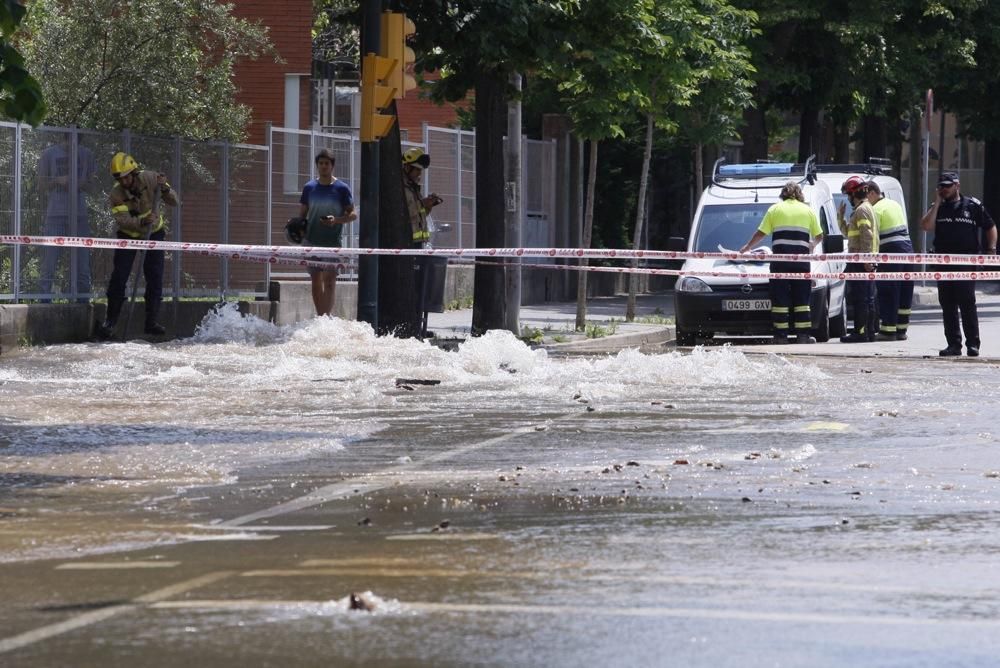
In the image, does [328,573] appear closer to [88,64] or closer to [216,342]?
[216,342]

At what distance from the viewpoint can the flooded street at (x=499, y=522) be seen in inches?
223

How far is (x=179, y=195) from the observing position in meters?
21.8

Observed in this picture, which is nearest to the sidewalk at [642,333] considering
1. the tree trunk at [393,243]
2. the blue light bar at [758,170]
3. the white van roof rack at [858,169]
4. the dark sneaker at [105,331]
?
the tree trunk at [393,243]

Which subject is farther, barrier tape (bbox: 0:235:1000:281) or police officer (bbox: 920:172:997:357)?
police officer (bbox: 920:172:997:357)

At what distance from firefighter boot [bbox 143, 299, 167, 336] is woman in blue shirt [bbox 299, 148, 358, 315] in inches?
72.8

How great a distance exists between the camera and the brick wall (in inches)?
1555

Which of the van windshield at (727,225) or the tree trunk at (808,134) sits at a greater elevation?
the tree trunk at (808,134)

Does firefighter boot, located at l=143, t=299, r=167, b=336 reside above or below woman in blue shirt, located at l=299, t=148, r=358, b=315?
below

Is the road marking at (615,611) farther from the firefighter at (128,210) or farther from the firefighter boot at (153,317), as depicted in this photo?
the firefighter boot at (153,317)

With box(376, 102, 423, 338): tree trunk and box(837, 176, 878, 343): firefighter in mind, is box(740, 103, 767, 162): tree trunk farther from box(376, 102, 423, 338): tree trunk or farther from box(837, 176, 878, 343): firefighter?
box(376, 102, 423, 338): tree trunk

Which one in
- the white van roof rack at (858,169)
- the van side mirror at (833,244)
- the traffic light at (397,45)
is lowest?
the van side mirror at (833,244)

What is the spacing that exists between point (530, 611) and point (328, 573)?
97 centimetres

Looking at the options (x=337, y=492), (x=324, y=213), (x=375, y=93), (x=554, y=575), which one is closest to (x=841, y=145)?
(x=324, y=213)

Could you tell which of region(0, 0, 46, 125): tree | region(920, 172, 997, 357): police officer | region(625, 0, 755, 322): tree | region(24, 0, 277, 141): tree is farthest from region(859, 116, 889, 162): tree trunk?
region(0, 0, 46, 125): tree
